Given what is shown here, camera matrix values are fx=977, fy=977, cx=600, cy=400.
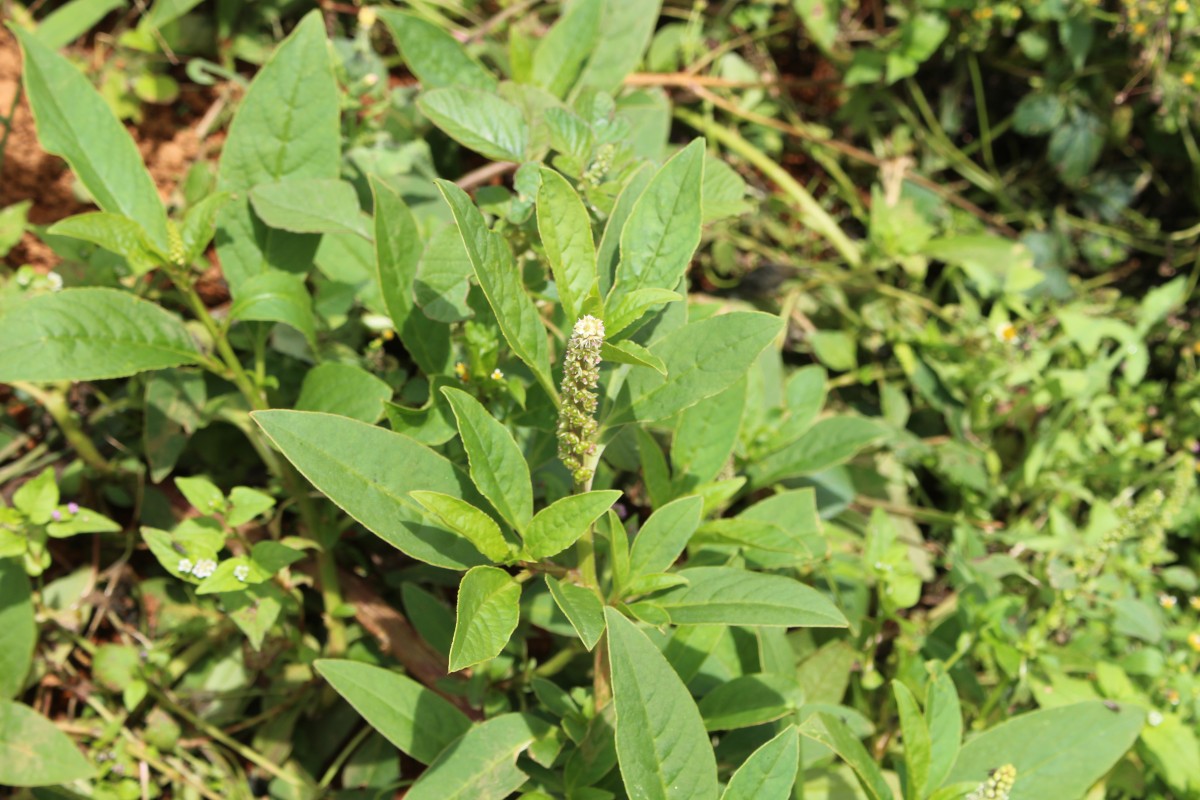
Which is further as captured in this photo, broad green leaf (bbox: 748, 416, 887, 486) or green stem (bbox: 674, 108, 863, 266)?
green stem (bbox: 674, 108, 863, 266)

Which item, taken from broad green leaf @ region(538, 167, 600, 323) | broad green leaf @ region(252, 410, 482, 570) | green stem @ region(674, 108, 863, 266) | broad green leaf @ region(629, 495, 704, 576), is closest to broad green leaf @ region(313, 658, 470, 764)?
broad green leaf @ region(252, 410, 482, 570)

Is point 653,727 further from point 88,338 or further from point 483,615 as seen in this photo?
point 88,338

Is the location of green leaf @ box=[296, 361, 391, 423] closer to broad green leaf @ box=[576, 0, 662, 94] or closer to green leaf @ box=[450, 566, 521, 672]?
green leaf @ box=[450, 566, 521, 672]

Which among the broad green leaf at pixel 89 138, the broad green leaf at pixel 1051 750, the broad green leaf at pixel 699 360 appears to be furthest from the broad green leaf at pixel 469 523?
the broad green leaf at pixel 1051 750

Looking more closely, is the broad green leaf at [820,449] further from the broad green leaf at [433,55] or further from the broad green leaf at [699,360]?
the broad green leaf at [433,55]

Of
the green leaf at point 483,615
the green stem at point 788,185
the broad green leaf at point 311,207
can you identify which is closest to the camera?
the green leaf at point 483,615

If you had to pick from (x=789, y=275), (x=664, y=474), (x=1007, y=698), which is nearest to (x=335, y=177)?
(x=664, y=474)

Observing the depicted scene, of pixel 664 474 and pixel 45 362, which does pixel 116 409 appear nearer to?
pixel 45 362
